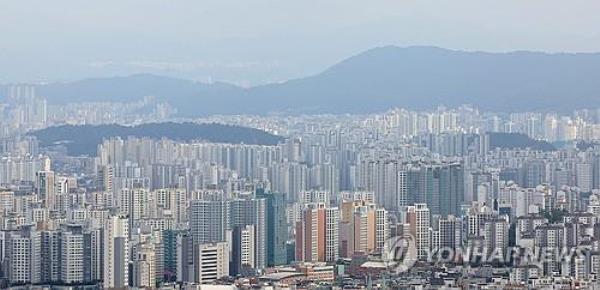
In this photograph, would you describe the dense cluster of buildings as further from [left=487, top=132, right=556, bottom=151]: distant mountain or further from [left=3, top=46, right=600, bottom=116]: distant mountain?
[left=3, top=46, right=600, bottom=116]: distant mountain

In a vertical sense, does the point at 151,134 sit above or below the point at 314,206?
above

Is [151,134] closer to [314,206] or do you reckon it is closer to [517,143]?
[517,143]

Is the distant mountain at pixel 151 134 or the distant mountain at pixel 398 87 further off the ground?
the distant mountain at pixel 398 87

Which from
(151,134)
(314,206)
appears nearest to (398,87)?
(151,134)

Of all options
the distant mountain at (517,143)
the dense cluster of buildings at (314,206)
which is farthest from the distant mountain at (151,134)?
the distant mountain at (517,143)

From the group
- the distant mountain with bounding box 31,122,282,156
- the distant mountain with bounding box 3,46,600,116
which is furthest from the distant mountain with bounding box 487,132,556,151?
the distant mountain with bounding box 31,122,282,156

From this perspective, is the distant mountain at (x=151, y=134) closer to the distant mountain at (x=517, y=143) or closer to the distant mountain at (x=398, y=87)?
the distant mountain at (x=398, y=87)
